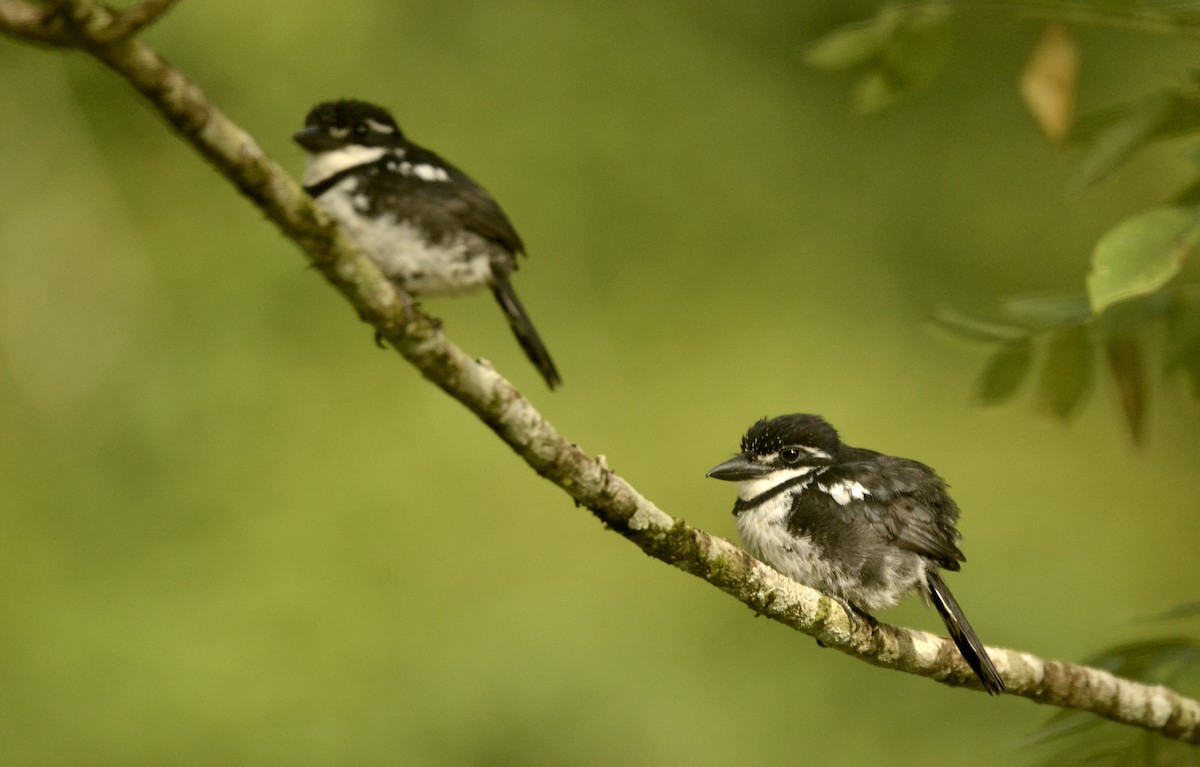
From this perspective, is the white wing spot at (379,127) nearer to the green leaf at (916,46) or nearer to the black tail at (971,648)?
the green leaf at (916,46)

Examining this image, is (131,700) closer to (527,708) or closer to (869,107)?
(527,708)

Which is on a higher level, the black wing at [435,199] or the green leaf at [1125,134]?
the green leaf at [1125,134]

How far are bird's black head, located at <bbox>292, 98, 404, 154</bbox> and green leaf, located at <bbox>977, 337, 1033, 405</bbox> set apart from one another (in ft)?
4.29

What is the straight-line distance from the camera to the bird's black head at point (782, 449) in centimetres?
308

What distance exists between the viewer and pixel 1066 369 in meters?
2.70

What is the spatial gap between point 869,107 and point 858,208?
6117 mm

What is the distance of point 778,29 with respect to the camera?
28.2ft

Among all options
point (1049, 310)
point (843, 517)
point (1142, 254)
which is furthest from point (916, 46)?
point (843, 517)

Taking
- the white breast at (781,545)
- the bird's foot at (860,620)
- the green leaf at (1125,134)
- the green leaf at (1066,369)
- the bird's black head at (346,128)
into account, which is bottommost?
the bird's foot at (860,620)

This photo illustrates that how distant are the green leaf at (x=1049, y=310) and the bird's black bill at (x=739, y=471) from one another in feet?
2.38

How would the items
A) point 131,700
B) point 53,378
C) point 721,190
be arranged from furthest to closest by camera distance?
point 721,190, point 53,378, point 131,700

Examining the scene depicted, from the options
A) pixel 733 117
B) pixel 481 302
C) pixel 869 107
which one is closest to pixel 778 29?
pixel 733 117

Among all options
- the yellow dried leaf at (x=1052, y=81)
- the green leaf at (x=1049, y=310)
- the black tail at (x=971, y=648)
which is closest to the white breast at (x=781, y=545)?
the black tail at (x=971, y=648)

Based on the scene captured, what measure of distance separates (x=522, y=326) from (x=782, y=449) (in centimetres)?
85
